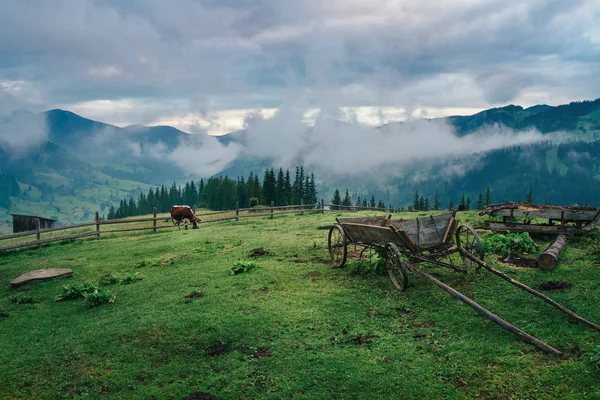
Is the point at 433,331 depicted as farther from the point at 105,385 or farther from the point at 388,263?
the point at 105,385

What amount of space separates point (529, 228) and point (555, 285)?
675 centimetres

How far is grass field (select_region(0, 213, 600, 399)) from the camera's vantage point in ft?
25.2

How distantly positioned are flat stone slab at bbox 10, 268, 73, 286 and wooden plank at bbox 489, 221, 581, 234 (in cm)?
1815

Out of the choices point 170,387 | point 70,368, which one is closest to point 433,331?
point 170,387

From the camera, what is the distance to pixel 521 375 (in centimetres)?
746

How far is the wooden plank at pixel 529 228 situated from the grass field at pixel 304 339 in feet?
4.80

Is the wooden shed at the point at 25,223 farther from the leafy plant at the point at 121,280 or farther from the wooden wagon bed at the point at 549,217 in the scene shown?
the wooden wagon bed at the point at 549,217

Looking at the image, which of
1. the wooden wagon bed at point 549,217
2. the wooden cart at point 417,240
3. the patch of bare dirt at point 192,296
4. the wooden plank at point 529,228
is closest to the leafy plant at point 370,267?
the wooden cart at point 417,240

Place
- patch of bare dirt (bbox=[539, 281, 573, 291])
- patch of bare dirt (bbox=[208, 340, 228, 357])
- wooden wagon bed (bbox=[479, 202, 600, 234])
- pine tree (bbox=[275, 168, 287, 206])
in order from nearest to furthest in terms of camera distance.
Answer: patch of bare dirt (bbox=[208, 340, 228, 357]) → patch of bare dirt (bbox=[539, 281, 573, 291]) → wooden wagon bed (bbox=[479, 202, 600, 234]) → pine tree (bbox=[275, 168, 287, 206])

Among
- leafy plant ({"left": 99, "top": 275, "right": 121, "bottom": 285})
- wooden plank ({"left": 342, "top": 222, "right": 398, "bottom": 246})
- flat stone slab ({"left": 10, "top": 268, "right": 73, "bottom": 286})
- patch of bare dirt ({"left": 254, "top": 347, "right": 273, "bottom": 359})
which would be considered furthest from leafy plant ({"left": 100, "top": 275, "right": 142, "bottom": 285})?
patch of bare dirt ({"left": 254, "top": 347, "right": 273, "bottom": 359})

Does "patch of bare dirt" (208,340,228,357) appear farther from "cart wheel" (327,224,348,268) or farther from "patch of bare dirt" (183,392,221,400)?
"cart wheel" (327,224,348,268)

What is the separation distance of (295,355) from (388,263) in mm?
5077

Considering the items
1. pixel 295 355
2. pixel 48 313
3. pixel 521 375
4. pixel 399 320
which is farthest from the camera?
pixel 48 313

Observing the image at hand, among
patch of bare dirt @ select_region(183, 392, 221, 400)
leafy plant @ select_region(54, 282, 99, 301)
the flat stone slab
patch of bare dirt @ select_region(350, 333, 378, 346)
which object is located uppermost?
the flat stone slab
